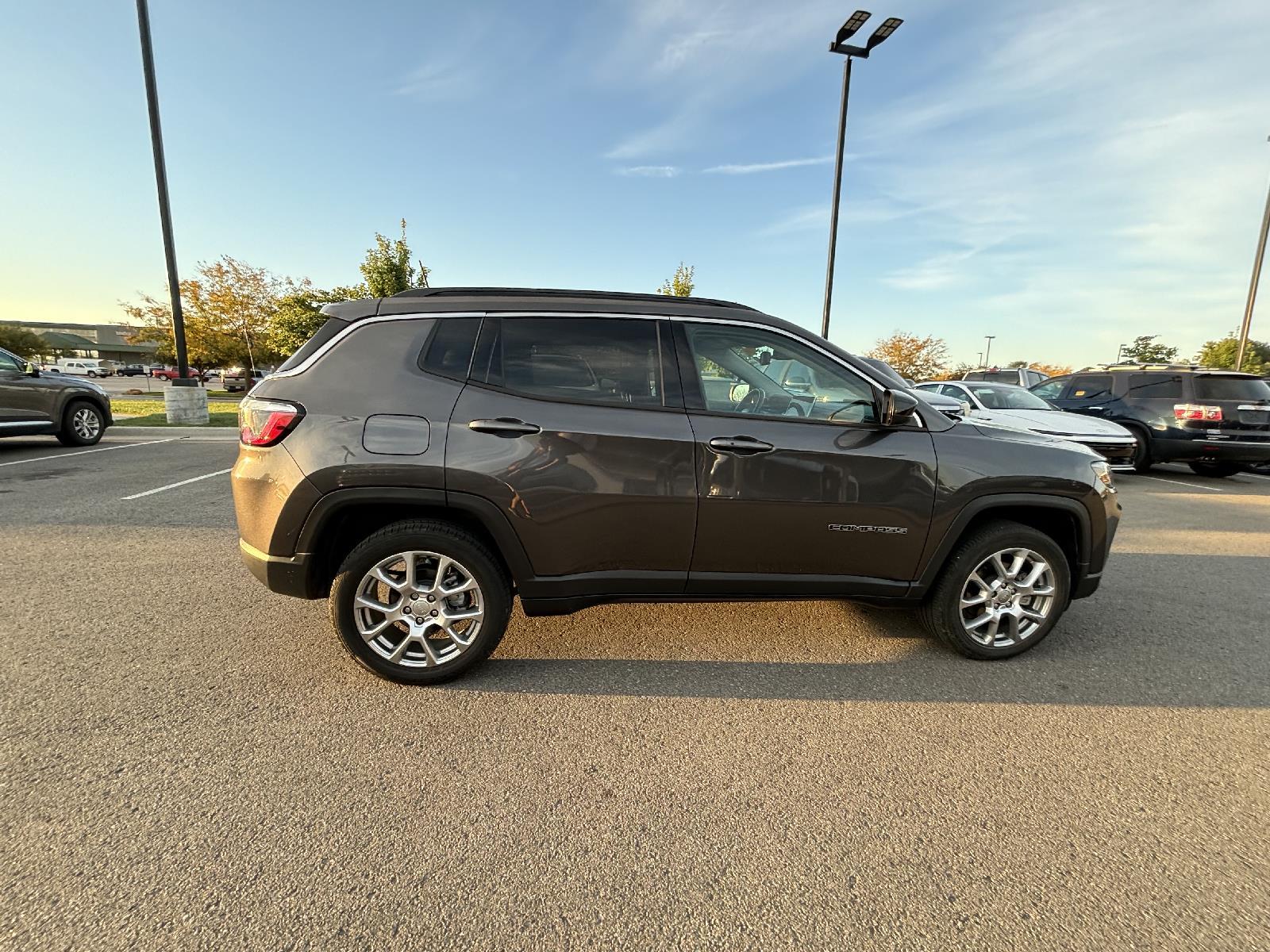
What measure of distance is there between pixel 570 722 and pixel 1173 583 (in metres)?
4.93

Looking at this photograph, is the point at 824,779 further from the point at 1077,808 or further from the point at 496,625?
the point at 496,625

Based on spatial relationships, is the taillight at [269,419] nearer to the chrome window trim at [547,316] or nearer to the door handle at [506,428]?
the chrome window trim at [547,316]

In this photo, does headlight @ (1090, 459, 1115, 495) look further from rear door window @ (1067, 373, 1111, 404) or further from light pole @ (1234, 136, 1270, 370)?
light pole @ (1234, 136, 1270, 370)

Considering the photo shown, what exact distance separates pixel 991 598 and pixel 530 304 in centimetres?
295

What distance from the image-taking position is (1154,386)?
31.9 feet

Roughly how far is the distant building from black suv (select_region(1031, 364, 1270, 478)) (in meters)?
101

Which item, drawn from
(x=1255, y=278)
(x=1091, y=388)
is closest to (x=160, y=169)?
(x=1091, y=388)

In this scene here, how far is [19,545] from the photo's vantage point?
4.61 metres

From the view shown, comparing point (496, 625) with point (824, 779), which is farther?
point (496, 625)

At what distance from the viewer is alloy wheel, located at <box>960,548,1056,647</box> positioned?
10.4 feet

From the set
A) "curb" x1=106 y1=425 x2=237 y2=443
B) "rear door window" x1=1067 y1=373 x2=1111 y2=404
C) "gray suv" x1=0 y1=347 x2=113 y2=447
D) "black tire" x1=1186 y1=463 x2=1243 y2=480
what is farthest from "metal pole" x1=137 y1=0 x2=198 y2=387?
"black tire" x1=1186 y1=463 x2=1243 y2=480

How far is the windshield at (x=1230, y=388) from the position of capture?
892 cm

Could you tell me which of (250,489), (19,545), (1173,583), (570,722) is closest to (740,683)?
(570,722)

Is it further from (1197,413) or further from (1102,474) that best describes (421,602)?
(1197,413)
